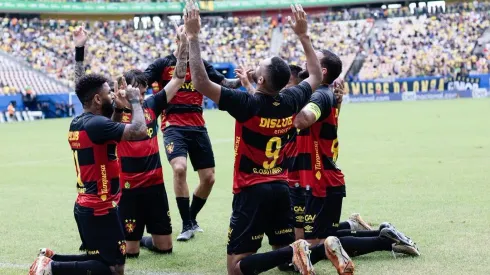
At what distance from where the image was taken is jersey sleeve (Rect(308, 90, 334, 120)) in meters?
6.84

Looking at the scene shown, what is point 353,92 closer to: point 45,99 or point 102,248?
point 45,99

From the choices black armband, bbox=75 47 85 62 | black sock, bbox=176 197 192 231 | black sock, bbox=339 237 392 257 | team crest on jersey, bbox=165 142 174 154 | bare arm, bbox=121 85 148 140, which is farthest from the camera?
team crest on jersey, bbox=165 142 174 154

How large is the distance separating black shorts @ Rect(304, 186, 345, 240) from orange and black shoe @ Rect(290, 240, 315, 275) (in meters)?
0.94

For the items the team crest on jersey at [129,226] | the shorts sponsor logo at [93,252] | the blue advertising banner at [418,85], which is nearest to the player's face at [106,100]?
the shorts sponsor logo at [93,252]

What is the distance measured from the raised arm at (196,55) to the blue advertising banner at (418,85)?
4393 centimetres

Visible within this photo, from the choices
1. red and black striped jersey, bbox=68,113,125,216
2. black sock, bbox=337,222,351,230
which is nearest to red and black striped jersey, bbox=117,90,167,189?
red and black striped jersey, bbox=68,113,125,216

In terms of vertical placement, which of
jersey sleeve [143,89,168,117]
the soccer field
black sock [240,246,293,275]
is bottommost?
the soccer field

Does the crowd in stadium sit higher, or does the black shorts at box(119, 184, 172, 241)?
the black shorts at box(119, 184, 172, 241)

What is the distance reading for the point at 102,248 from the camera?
259 inches

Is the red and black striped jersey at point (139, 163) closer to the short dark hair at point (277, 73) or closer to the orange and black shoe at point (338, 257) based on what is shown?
the short dark hair at point (277, 73)

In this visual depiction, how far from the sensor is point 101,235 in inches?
260

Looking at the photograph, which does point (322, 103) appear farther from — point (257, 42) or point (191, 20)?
point (257, 42)

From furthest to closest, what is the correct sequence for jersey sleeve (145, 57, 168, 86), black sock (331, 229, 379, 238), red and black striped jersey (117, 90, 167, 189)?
jersey sleeve (145, 57, 168, 86), red and black striped jersey (117, 90, 167, 189), black sock (331, 229, 379, 238)

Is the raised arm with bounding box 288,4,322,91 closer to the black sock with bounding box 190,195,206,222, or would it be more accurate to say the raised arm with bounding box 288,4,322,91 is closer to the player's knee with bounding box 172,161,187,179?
the player's knee with bounding box 172,161,187,179
